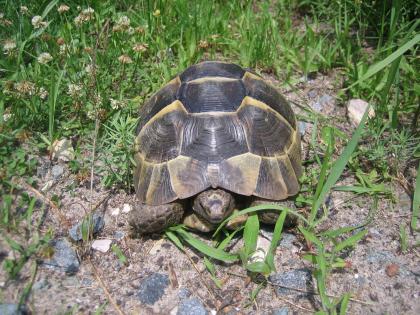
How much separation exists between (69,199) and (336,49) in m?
2.55

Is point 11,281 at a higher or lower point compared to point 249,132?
lower

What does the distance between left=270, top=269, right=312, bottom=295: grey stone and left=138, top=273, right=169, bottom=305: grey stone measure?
0.59 meters

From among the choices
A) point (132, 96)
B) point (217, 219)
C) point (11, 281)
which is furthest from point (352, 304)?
point (132, 96)

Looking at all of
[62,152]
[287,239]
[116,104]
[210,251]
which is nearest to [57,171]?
[62,152]

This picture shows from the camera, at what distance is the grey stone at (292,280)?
233 centimetres

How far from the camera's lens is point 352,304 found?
227 centimetres

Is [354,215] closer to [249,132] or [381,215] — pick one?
[381,215]

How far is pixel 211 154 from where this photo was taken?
2.43m

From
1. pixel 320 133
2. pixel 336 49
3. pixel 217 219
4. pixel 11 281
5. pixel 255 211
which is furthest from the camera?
pixel 336 49

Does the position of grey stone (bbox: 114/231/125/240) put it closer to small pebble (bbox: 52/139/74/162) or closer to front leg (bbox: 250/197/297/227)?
small pebble (bbox: 52/139/74/162)

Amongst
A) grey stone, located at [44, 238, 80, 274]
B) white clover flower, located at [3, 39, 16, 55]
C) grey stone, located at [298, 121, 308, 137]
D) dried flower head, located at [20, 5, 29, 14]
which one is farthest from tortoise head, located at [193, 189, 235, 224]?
dried flower head, located at [20, 5, 29, 14]

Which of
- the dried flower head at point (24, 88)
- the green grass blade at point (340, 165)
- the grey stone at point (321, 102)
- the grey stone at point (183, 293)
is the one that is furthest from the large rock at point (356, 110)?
the dried flower head at point (24, 88)

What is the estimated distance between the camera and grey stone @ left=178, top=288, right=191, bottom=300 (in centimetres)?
231

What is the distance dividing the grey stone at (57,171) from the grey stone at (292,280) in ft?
4.91
